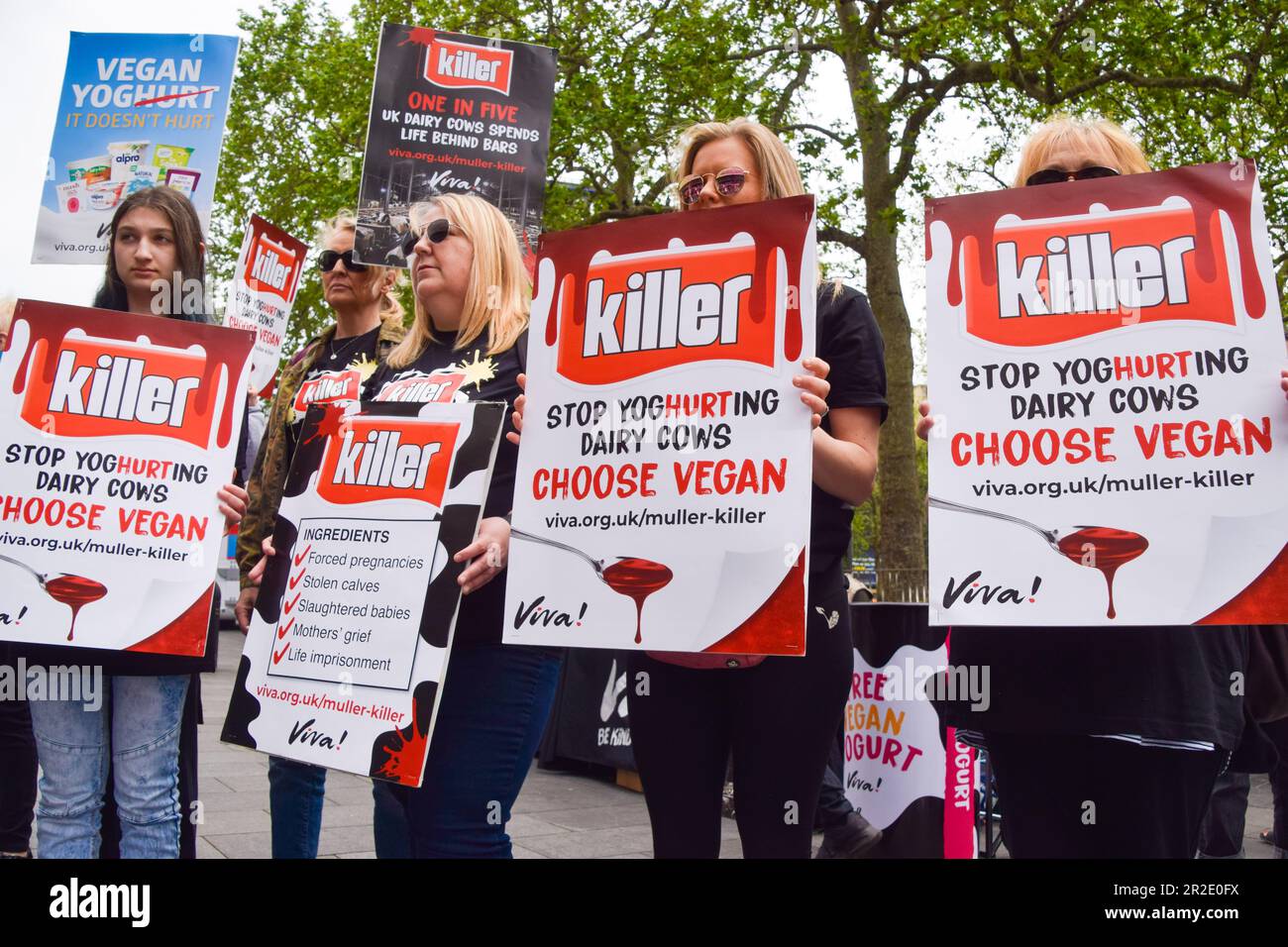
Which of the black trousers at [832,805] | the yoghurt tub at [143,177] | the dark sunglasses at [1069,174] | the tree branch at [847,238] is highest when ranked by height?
the tree branch at [847,238]

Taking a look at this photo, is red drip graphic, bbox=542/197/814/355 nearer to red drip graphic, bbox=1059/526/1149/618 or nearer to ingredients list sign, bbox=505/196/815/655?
ingredients list sign, bbox=505/196/815/655

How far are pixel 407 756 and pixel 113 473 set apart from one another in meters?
1.13

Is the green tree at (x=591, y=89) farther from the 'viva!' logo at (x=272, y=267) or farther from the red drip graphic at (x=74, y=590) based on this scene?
the red drip graphic at (x=74, y=590)

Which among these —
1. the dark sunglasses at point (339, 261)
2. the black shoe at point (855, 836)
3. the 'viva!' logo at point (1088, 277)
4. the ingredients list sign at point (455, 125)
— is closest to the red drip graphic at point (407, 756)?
the 'viva!' logo at point (1088, 277)

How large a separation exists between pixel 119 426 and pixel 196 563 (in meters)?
0.41

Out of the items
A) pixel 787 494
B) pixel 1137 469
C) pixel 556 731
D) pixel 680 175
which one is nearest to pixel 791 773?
pixel 787 494

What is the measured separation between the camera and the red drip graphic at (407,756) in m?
2.38

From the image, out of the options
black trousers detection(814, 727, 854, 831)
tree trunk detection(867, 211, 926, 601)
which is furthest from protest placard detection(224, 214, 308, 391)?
tree trunk detection(867, 211, 926, 601)

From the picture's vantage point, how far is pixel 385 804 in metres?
2.96

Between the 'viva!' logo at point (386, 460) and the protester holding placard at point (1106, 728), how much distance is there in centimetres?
112

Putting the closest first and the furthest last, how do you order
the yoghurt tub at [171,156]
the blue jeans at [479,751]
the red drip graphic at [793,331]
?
the red drip graphic at [793,331]
the blue jeans at [479,751]
the yoghurt tub at [171,156]

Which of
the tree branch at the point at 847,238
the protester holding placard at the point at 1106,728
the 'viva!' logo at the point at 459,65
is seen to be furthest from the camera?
the tree branch at the point at 847,238

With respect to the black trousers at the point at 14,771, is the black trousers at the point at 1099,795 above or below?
above

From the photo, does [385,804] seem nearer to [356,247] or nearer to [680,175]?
[680,175]
